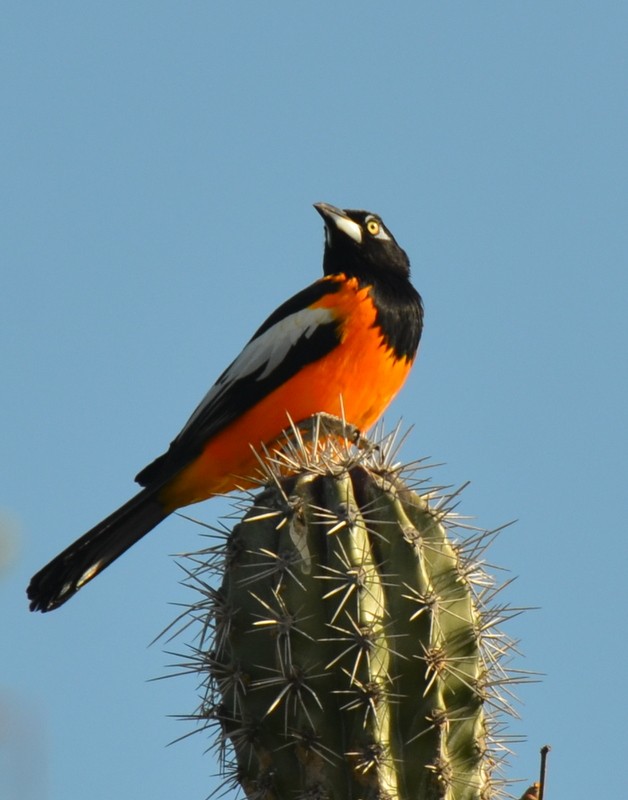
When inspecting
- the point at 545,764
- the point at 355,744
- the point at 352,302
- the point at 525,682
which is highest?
the point at 352,302

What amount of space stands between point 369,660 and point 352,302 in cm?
375

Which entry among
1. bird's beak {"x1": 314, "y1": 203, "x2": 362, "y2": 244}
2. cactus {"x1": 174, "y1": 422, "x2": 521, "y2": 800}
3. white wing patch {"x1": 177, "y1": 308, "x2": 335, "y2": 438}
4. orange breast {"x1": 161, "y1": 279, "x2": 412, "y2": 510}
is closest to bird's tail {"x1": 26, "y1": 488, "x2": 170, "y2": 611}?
orange breast {"x1": 161, "y1": 279, "x2": 412, "y2": 510}

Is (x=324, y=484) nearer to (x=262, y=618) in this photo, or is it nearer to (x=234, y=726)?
(x=262, y=618)

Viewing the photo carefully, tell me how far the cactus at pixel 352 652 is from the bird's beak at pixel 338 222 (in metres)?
4.01

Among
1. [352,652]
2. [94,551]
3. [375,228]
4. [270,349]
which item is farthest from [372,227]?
[352,652]

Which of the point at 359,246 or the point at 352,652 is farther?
the point at 359,246

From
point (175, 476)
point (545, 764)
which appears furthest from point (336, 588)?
point (175, 476)

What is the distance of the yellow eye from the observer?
812 cm

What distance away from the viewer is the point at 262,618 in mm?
3928

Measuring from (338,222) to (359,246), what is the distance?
0.24 meters

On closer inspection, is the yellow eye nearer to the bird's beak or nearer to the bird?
the bird's beak

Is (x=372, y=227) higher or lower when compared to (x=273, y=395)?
higher

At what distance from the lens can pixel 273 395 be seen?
697 centimetres

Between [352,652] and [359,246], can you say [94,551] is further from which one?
[352,652]
